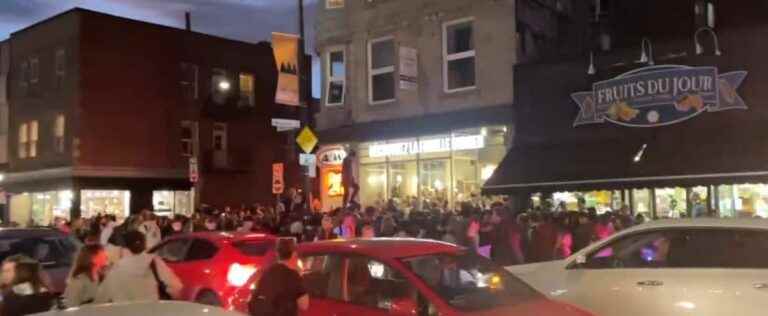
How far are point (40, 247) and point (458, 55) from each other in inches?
507

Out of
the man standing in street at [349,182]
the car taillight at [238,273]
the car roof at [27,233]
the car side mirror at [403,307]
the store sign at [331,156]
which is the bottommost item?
the car taillight at [238,273]

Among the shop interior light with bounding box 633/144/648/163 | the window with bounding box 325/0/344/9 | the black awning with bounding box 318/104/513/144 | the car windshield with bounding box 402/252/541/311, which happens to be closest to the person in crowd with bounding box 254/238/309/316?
the car windshield with bounding box 402/252/541/311

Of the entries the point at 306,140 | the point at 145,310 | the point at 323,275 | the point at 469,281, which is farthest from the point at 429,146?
the point at 145,310

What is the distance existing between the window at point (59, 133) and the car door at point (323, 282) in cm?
2929

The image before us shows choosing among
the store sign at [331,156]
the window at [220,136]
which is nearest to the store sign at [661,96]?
the store sign at [331,156]

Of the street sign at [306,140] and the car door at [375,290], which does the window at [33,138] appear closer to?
the street sign at [306,140]

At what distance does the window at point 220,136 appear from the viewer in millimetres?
38250

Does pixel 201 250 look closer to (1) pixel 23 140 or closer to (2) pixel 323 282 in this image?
(2) pixel 323 282

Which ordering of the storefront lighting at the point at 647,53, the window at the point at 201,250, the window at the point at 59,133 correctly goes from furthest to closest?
the window at the point at 59,133 < the storefront lighting at the point at 647,53 < the window at the point at 201,250

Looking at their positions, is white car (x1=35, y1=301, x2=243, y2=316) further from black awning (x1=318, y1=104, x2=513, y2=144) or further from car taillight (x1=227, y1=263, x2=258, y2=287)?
black awning (x1=318, y1=104, x2=513, y2=144)

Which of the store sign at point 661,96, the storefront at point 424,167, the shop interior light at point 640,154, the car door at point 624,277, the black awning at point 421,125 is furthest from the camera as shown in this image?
the storefront at point 424,167

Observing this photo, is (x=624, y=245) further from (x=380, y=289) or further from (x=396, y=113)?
(x=396, y=113)

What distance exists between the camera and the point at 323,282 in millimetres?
7547

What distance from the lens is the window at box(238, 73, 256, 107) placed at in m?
39.4
